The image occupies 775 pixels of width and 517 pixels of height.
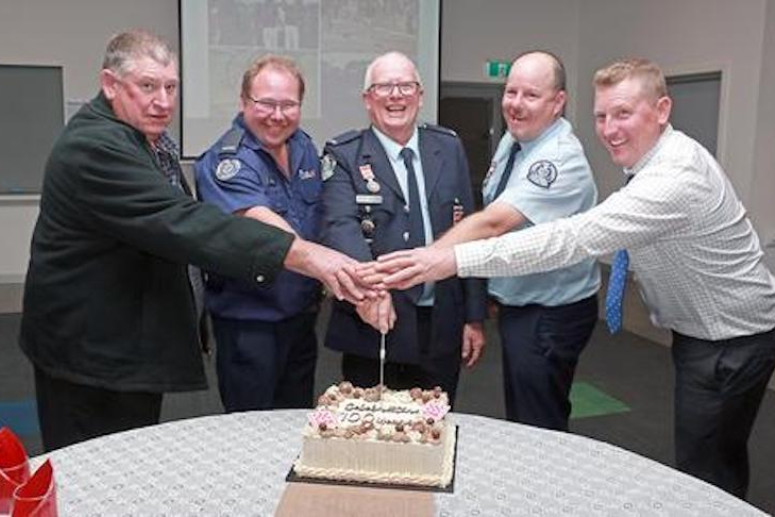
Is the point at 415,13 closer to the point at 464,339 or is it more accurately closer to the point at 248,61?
the point at 248,61

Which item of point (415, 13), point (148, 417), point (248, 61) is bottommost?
point (148, 417)

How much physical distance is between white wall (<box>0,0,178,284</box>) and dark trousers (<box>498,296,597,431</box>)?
4.90 m

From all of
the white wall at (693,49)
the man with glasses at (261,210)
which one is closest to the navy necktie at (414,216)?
the man with glasses at (261,210)

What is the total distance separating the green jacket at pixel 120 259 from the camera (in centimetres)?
176

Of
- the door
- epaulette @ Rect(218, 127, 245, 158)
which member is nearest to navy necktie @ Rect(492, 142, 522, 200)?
epaulette @ Rect(218, 127, 245, 158)

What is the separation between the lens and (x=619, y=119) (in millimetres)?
1970

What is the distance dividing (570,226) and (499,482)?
74cm

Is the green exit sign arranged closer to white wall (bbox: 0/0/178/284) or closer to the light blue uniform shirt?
white wall (bbox: 0/0/178/284)

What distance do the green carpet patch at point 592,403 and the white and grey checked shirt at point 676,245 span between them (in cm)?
175

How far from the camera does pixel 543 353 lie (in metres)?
2.20

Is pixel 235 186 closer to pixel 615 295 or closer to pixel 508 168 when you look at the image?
pixel 508 168

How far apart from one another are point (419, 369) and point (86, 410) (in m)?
0.93

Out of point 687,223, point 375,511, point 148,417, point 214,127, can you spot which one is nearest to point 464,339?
point 687,223

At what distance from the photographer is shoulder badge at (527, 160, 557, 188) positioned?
215cm
